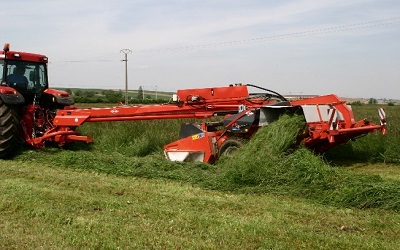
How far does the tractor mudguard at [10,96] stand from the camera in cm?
897

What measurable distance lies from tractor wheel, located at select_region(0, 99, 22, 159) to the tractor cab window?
0.92 metres

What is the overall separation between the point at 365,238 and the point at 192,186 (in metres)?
2.87

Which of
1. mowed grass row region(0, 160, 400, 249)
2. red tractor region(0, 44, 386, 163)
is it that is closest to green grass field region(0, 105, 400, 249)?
mowed grass row region(0, 160, 400, 249)

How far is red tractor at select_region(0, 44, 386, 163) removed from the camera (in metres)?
7.86

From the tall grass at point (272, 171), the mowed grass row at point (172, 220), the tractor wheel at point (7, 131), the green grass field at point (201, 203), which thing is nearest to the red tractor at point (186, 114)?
the tractor wheel at point (7, 131)

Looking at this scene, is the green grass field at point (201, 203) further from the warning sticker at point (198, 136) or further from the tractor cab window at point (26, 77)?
the tractor cab window at point (26, 77)

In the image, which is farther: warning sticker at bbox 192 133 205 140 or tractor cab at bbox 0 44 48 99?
tractor cab at bbox 0 44 48 99

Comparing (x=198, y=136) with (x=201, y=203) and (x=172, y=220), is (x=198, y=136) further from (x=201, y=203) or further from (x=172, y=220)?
(x=172, y=220)

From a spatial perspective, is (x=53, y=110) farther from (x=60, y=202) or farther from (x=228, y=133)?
(x=60, y=202)

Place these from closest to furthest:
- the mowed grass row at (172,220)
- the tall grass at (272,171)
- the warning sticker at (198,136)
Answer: the mowed grass row at (172,220)
the tall grass at (272,171)
the warning sticker at (198,136)

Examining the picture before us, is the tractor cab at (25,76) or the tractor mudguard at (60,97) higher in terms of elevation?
the tractor cab at (25,76)

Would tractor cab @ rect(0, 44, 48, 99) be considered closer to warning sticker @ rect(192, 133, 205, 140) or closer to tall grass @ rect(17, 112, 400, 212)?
tall grass @ rect(17, 112, 400, 212)

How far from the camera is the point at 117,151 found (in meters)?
10.2

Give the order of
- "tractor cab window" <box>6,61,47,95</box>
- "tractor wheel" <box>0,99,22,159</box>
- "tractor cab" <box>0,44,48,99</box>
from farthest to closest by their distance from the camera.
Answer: "tractor cab window" <box>6,61,47,95</box>, "tractor cab" <box>0,44,48,99</box>, "tractor wheel" <box>0,99,22,159</box>
